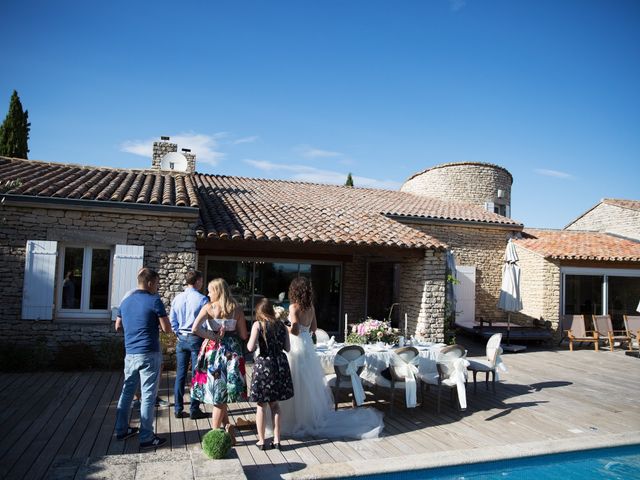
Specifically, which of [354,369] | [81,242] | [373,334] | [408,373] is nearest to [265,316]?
[354,369]

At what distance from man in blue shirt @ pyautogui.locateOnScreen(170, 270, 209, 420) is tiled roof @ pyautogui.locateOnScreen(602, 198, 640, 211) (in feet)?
59.5

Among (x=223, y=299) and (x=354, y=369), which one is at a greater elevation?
(x=223, y=299)

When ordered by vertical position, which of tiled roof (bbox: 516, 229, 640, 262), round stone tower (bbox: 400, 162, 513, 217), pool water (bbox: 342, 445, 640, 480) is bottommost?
pool water (bbox: 342, 445, 640, 480)

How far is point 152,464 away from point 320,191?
1288 centimetres

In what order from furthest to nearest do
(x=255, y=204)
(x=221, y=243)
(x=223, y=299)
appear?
1. (x=255, y=204)
2. (x=221, y=243)
3. (x=223, y=299)

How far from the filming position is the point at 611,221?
18.4m

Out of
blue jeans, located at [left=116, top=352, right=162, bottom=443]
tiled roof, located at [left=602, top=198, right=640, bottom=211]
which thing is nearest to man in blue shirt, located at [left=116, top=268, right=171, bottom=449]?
blue jeans, located at [left=116, top=352, right=162, bottom=443]

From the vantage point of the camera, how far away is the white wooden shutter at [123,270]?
835cm

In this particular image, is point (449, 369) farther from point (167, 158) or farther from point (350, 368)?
point (167, 158)

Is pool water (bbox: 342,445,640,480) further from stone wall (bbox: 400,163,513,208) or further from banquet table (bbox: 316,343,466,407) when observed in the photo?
stone wall (bbox: 400,163,513,208)

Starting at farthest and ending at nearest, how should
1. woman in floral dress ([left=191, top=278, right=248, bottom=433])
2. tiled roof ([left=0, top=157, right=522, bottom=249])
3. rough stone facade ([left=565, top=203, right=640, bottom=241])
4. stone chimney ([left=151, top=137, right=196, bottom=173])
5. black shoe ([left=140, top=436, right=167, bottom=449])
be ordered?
1. rough stone facade ([left=565, top=203, right=640, bottom=241])
2. stone chimney ([left=151, top=137, right=196, bottom=173])
3. tiled roof ([left=0, top=157, right=522, bottom=249])
4. woman in floral dress ([left=191, top=278, right=248, bottom=433])
5. black shoe ([left=140, top=436, right=167, bottom=449])

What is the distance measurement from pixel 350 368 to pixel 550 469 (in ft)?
8.30

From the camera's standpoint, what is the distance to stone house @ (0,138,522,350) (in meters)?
8.15

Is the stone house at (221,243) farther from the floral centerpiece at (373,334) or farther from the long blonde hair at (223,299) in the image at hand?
the long blonde hair at (223,299)
